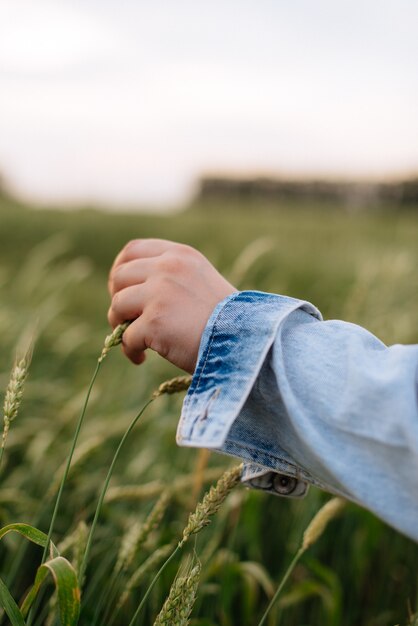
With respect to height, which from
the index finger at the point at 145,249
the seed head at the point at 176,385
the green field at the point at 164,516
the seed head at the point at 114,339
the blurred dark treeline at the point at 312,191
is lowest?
the blurred dark treeline at the point at 312,191

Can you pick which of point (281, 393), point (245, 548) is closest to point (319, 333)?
point (281, 393)

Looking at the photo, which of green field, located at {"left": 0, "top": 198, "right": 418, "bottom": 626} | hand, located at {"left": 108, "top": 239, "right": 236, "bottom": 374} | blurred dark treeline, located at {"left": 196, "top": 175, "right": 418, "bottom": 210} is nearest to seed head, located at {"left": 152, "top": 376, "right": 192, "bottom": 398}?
hand, located at {"left": 108, "top": 239, "right": 236, "bottom": 374}

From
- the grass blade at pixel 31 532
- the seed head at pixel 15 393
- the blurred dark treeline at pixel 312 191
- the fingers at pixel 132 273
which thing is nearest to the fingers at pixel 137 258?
the fingers at pixel 132 273

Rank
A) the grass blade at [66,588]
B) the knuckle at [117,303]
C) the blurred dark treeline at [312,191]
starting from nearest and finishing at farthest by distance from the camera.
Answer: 1. the grass blade at [66,588]
2. the knuckle at [117,303]
3. the blurred dark treeline at [312,191]

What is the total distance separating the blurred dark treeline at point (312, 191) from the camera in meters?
12.2

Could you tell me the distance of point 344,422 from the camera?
1.84 ft

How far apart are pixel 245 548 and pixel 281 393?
38.8 inches

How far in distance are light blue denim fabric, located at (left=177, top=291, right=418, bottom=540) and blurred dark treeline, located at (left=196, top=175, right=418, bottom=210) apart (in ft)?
38.4

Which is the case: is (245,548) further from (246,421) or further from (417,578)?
(246,421)

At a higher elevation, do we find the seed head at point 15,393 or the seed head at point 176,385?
the seed head at point 15,393

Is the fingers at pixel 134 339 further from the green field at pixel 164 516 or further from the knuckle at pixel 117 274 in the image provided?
the green field at pixel 164 516

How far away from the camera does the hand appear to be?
2.03 feet

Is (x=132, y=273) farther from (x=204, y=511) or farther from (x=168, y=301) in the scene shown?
(x=204, y=511)

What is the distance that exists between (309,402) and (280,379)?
30 mm
